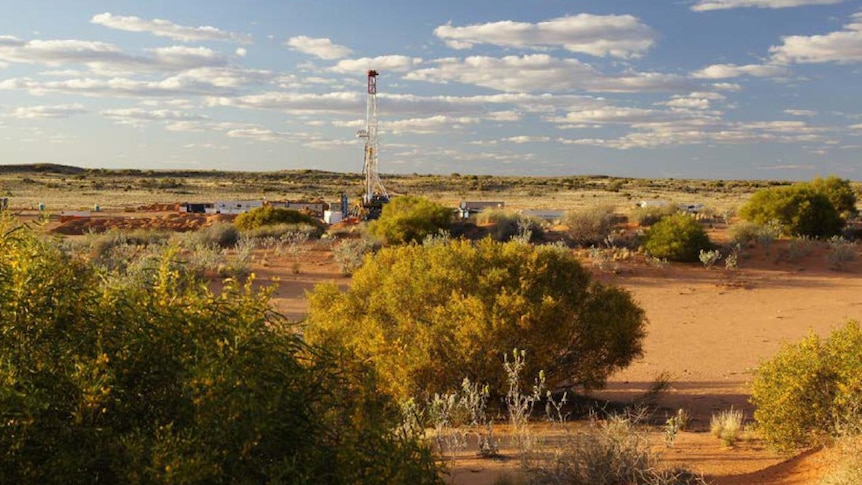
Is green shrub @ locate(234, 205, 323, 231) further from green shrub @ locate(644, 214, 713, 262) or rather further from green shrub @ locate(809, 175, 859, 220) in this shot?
green shrub @ locate(809, 175, 859, 220)

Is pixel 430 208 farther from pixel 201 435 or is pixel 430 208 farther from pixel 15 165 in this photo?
pixel 15 165

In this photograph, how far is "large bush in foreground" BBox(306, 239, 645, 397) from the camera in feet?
34.9

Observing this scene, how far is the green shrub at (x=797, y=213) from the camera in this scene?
3372 cm

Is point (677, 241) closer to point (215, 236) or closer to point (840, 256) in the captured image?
point (840, 256)

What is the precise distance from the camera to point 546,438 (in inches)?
372

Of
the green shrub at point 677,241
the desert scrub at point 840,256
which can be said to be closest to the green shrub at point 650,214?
the green shrub at point 677,241

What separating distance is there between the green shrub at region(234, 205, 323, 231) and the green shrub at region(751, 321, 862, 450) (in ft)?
90.7

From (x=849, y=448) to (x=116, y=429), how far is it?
6087 mm

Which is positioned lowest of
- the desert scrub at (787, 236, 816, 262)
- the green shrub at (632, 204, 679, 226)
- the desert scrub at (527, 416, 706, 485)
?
the desert scrub at (527, 416, 706, 485)

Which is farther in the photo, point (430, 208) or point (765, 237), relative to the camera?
point (430, 208)

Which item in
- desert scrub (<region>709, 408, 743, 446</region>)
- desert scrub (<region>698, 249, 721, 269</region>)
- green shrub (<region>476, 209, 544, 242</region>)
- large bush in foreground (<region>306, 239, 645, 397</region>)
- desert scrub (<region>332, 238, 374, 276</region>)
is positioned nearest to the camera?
desert scrub (<region>709, 408, 743, 446</region>)

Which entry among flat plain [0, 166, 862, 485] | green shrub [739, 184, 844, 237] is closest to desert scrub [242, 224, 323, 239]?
flat plain [0, 166, 862, 485]

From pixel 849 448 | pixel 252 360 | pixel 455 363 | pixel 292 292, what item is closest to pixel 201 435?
pixel 252 360

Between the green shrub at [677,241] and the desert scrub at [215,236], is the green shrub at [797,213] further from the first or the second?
the desert scrub at [215,236]
